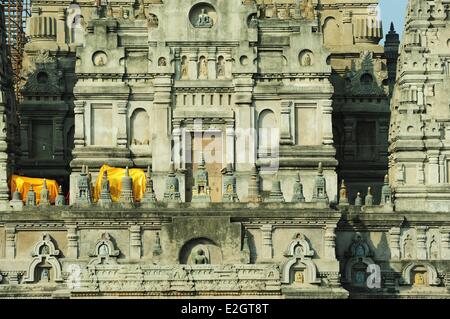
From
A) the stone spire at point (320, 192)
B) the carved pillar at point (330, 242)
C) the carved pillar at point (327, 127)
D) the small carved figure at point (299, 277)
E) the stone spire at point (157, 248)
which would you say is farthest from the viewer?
the carved pillar at point (327, 127)

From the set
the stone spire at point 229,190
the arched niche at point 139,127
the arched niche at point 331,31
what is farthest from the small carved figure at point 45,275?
the arched niche at point 331,31

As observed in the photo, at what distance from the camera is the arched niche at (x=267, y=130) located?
279ft

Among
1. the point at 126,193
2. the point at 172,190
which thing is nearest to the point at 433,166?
the point at 172,190

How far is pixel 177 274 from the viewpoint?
2982 inches

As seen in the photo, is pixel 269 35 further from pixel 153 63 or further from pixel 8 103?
pixel 8 103

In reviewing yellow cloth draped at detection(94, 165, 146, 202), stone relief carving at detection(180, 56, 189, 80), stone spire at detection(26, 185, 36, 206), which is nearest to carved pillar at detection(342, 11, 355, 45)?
stone relief carving at detection(180, 56, 189, 80)

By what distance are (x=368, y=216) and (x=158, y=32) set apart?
14269 mm

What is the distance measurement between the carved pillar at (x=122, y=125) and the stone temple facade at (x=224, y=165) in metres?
0.05

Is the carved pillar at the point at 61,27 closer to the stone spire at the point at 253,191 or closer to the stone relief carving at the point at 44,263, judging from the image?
the stone relief carving at the point at 44,263

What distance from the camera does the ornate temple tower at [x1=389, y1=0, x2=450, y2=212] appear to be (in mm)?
85500

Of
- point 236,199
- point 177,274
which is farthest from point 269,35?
point 177,274

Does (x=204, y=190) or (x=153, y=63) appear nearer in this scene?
(x=204, y=190)

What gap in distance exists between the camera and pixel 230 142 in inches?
3337

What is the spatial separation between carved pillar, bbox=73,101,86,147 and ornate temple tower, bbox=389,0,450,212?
16217 millimetres
